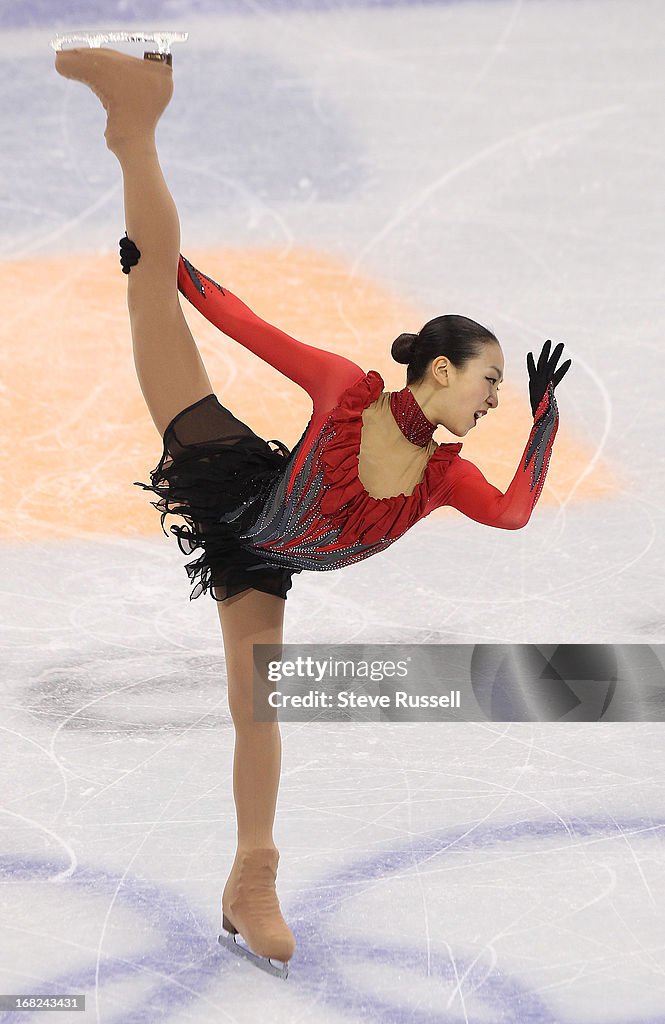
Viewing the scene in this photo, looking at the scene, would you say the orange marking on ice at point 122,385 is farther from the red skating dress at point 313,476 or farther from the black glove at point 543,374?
the black glove at point 543,374

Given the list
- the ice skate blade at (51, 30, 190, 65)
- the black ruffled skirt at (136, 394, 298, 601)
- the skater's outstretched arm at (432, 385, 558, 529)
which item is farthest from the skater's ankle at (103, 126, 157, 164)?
the skater's outstretched arm at (432, 385, 558, 529)

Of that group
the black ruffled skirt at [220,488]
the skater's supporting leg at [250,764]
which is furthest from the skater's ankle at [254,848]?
the black ruffled skirt at [220,488]

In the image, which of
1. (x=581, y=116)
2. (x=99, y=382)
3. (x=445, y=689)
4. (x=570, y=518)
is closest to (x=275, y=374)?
(x=99, y=382)

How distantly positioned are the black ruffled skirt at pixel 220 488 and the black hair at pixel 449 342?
36 cm

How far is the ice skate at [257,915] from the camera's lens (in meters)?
2.65

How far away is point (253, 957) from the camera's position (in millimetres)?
2695

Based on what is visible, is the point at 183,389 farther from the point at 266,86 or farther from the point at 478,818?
the point at 266,86

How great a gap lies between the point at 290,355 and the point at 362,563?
1715 millimetres

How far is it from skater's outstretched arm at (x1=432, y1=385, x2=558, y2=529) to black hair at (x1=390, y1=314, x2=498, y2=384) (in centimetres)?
17

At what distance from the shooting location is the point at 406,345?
264 centimetres

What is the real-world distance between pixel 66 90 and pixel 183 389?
443 centimetres

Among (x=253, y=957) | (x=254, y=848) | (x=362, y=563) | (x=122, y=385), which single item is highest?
(x=122, y=385)

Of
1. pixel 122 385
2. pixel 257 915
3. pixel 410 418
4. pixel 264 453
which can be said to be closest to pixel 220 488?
pixel 264 453

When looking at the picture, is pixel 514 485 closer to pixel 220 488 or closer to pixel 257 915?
pixel 220 488
